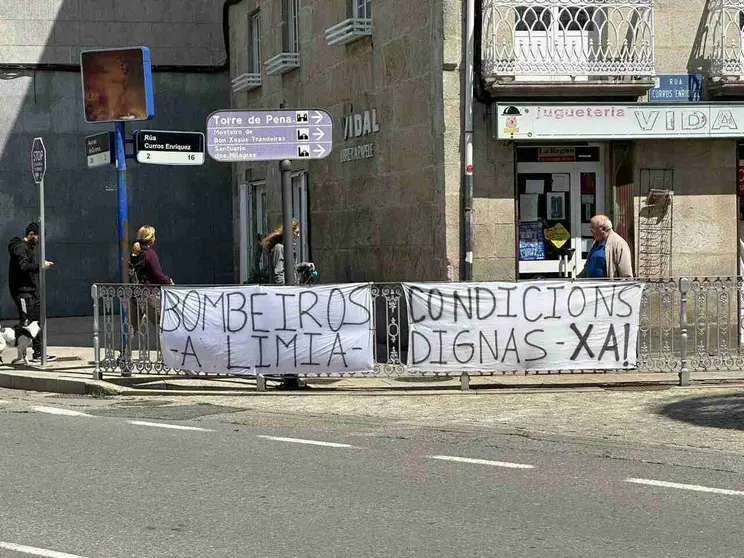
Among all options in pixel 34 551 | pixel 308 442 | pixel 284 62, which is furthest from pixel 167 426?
pixel 284 62

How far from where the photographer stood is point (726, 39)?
16.4 meters

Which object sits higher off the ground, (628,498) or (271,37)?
(271,37)

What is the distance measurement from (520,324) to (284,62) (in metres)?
9.17

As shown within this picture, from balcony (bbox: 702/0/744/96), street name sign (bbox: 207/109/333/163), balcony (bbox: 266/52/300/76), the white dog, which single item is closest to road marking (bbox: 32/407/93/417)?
street name sign (bbox: 207/109/333/163)

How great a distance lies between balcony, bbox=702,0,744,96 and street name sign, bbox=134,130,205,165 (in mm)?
6569

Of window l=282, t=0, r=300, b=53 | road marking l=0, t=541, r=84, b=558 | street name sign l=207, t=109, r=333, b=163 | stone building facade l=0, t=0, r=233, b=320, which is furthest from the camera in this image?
Result: stone building facade l=0, t=0, r=233, b=320

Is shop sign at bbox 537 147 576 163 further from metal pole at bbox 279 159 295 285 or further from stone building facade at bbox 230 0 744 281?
metal pole at bbox 279 159 295 285

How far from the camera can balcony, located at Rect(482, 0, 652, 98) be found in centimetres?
1563

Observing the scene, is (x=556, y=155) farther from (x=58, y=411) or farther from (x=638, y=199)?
(x=58, y=411)

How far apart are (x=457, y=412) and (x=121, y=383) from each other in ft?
13.9

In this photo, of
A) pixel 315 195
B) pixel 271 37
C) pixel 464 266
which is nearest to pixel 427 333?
pixel 464 266

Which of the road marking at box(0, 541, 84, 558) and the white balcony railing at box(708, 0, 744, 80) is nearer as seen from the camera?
the road marking at box(0, 541, 84, 558)

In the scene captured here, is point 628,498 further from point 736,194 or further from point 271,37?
point 271,37

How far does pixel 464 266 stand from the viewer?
1603 cm
